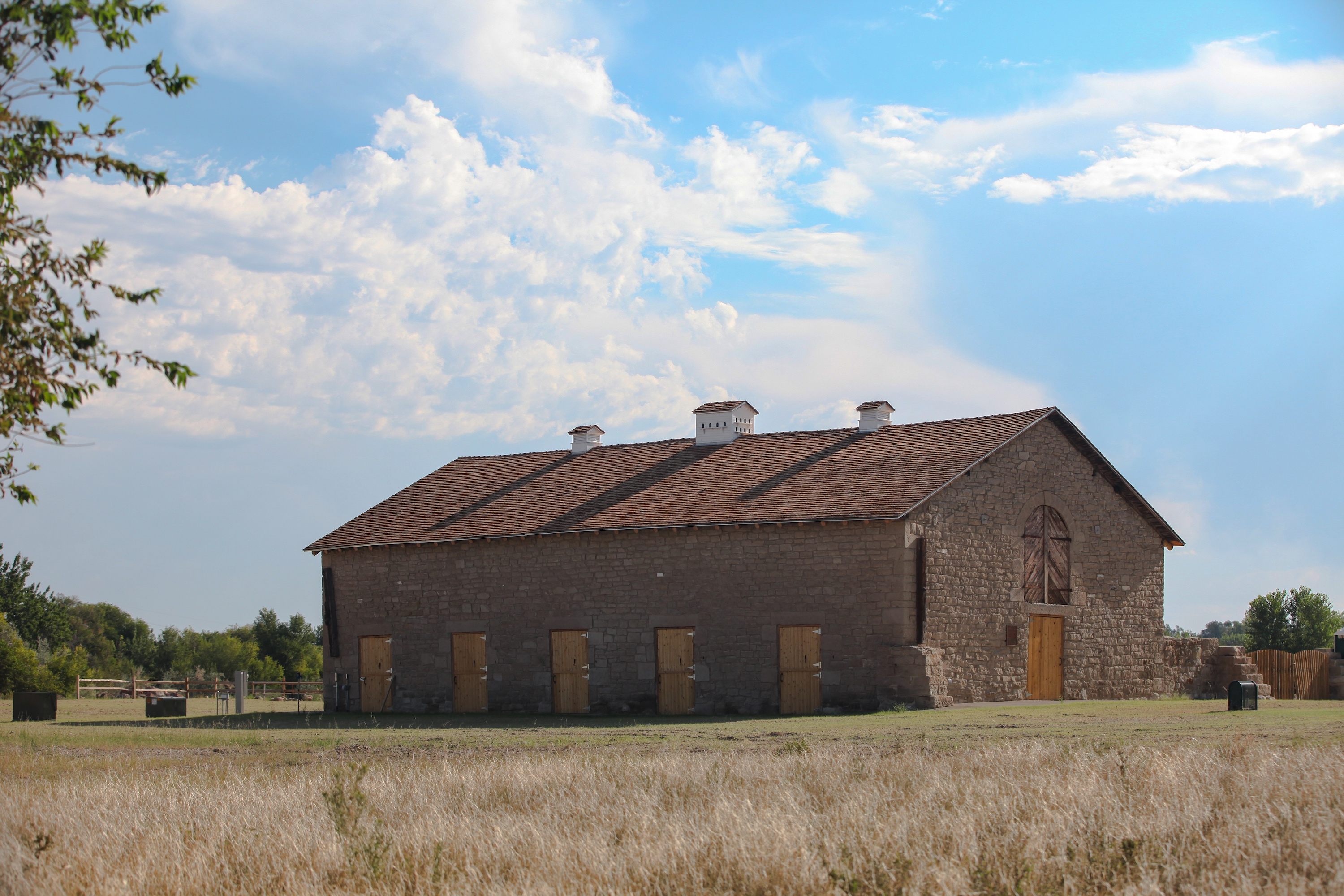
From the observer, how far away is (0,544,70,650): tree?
2201 inches

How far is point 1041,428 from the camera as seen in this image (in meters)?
28.4

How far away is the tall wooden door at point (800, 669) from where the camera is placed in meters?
25.0

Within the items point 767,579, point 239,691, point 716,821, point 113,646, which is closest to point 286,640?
point 113,646

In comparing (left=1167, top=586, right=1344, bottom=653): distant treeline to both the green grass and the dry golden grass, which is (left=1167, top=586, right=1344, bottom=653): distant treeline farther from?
the dry golden grass

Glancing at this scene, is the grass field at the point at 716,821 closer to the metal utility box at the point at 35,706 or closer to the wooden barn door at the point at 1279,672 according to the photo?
the metal utility box at the point at 35,706

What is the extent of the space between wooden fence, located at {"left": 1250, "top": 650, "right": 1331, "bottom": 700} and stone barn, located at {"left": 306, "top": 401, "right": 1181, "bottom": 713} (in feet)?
17.6

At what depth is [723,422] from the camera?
1270 inches

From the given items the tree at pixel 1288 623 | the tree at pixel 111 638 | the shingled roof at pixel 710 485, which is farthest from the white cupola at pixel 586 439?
the tree at pixel 111 638

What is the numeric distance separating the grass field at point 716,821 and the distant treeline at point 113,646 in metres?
31.7

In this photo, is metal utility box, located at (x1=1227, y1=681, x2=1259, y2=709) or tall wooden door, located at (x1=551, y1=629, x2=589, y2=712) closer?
metal utility box, located at (x1=1227, y1=681, x2=1259, y2=709)

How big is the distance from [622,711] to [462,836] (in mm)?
16860

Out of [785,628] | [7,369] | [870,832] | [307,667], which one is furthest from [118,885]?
[307,667]

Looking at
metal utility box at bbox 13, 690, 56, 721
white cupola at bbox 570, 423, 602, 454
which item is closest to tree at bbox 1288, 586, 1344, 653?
white cupola at bbox 570, 423, 602, 454

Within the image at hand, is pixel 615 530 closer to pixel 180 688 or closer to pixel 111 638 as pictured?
pixel 180 688
